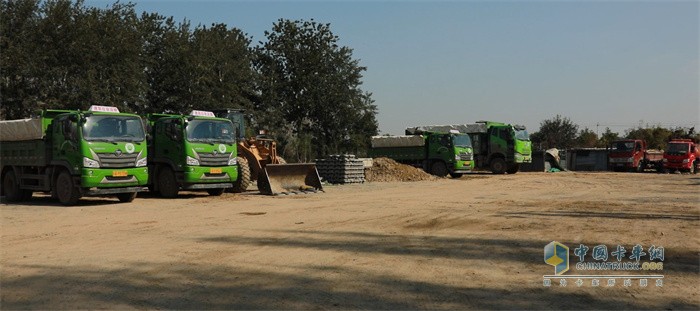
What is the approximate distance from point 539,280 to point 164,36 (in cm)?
4365

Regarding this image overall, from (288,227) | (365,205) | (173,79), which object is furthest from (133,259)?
(173,79)

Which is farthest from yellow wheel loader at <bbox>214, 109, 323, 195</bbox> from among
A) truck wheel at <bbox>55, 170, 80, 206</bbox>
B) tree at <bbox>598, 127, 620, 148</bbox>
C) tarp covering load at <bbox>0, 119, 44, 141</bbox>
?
tree at <bbox>598, 127, 620, 148</bbox>

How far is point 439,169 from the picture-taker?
31.6 m

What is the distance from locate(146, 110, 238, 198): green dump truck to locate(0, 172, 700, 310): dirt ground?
2.73 m

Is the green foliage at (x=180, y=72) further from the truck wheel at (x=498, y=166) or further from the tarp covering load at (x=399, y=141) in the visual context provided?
the truck wheel at (x=498, y=166)

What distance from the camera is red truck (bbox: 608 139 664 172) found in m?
39.3

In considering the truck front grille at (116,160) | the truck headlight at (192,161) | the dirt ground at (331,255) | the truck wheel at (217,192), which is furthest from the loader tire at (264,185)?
the truck front grille at (116,160)

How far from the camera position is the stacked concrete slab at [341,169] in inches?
995

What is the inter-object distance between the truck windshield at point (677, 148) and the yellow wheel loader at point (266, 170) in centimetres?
2700

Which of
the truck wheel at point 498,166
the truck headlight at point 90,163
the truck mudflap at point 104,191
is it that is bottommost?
the truck mudflap at point 104,191

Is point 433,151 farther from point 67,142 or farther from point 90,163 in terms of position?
point 67,142

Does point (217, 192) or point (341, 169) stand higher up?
point (341, 169)

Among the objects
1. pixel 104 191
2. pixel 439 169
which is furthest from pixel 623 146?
pixel 104 191

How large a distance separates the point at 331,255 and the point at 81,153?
971 centimetres
